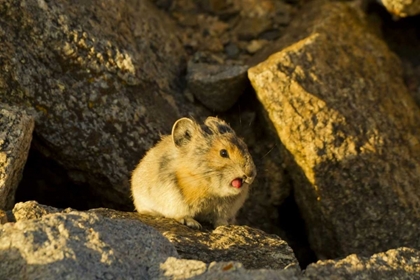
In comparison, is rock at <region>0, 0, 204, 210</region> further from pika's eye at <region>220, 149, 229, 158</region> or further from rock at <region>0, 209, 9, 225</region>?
rock at <region>0, 209, 9, 225</region>

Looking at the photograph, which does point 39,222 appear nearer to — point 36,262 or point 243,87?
point 36,262

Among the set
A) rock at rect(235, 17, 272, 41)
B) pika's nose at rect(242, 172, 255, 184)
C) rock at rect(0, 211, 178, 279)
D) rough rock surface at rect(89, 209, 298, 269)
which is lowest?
rock at rect(0, 211, 178, 279)

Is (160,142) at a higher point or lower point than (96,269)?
higher

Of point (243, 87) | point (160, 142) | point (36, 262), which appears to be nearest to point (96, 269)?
point (36, 262)

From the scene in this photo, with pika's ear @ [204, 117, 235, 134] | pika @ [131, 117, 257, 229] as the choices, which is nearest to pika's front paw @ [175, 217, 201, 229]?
pika @ [131, 117, 257, 229]

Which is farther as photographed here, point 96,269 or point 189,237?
point 189,237

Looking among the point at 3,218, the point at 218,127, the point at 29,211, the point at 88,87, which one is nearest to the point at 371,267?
the point at 218,127

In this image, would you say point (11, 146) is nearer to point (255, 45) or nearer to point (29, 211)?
point (29, 211)
